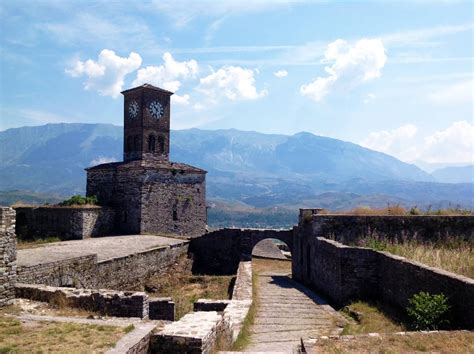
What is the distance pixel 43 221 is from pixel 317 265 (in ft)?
65.7

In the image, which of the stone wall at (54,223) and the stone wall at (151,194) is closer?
the stone wall at (54,223)

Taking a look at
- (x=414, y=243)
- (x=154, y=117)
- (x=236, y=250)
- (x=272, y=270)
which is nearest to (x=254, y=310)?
(x=414, y=243)

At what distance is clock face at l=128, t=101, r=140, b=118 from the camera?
3922 cm

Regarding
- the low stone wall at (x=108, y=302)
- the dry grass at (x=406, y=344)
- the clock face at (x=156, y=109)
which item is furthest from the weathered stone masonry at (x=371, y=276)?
the clock face at (x=156, y=109)

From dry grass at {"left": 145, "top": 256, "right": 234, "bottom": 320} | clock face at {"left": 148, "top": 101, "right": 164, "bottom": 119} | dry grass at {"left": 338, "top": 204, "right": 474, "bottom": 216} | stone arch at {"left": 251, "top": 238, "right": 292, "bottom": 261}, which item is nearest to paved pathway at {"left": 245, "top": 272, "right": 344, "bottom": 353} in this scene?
dry grass at {"left": 145, "top": 256, "right": 234, "bottom": 320}

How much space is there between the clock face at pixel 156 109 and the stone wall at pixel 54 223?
1206 cm

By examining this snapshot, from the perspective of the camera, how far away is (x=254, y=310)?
1377 centimetres

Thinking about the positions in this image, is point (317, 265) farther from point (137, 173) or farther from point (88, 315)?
point (137, 173)

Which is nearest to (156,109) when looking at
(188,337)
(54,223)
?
(54,223)

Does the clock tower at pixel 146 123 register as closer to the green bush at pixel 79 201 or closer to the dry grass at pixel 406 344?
A: the green bush at pixel 79 201

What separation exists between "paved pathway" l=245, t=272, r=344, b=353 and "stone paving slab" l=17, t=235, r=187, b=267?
8032mm

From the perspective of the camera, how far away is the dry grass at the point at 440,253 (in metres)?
11.6

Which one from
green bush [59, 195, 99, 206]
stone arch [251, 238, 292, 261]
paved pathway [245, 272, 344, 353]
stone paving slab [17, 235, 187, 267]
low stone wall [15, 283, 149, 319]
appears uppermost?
green bush [59, 195, 99, 206]

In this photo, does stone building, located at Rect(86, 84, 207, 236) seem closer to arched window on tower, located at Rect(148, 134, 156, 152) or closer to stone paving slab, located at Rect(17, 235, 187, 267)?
arched window on tower, located at Rect(148, 134, 156, 152)
